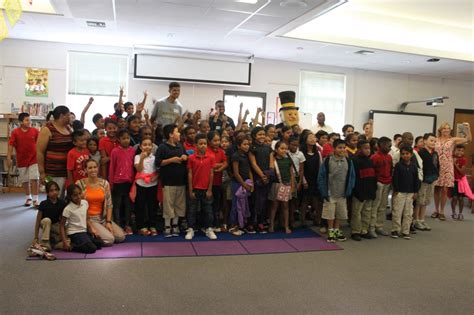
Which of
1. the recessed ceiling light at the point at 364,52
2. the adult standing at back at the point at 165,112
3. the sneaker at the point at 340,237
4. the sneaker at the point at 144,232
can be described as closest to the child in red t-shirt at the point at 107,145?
the sneaker at the point at 144,232

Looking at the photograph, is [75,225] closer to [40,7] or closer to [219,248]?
[219,248]

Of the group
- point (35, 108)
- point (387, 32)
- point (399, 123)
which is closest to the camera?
point (387, 32)

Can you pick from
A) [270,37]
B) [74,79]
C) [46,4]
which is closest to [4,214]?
[46,4]

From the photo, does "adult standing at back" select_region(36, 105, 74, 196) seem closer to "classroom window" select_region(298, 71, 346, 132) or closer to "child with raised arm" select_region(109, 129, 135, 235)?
"child with raised arm" select_region(109, 129, 135, 235)

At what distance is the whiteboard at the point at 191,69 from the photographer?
26.3 feet

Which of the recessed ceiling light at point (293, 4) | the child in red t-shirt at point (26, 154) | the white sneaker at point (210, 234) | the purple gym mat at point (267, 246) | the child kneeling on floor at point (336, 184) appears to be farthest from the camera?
the child in red t-shirt at point (26, 154)

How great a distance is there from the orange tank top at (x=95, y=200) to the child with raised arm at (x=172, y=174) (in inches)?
27.1

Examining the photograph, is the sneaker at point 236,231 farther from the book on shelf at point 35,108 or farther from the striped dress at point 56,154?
the book on shelf at point 35,108

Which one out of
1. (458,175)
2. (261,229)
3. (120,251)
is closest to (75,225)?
(120,251)

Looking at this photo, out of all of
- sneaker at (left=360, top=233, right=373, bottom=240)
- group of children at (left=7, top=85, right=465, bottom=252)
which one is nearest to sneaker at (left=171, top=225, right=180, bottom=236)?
group of children at (left=7, top=85, right=465, bottom=252)

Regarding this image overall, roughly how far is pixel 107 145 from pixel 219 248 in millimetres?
1777

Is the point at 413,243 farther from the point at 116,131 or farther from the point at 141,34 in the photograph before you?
the point at 141,34

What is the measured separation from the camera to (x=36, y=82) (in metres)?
7.85

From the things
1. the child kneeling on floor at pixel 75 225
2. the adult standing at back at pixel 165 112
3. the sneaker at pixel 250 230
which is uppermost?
the adult standing at back at pixel 165 112
